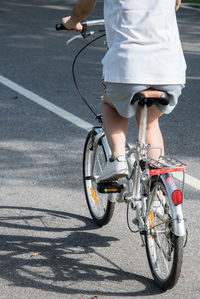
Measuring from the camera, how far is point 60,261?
4176 mm

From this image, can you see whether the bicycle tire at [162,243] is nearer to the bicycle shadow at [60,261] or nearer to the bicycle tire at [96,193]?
the bicycle shadow at [60,261]

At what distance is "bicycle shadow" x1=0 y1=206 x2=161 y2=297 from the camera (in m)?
3.86

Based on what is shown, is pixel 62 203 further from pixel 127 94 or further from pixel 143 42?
pixel 143 42

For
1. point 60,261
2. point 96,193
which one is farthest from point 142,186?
point 96,193

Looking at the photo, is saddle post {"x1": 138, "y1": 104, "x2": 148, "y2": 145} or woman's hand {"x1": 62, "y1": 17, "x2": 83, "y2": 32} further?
woman's hand {"x1": 62, "y1": 17, "x2": 83, "y2": 32}

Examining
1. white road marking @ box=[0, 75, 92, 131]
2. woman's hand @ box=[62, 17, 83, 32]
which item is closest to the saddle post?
woman's hand @ box=[62, 17, 83, 32]

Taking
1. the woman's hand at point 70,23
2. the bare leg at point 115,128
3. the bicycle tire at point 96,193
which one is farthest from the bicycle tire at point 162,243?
the woman's hand at point 70,23

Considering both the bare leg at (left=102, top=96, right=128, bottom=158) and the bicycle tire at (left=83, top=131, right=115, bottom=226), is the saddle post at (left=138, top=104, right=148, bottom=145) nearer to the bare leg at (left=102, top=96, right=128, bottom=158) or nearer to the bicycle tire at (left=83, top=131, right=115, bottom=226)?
the bare leg at (left=102, top=96, right=128, bottom=158)

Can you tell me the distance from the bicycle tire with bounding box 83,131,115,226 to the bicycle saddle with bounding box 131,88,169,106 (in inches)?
40.5

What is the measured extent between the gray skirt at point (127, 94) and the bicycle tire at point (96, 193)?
871mm

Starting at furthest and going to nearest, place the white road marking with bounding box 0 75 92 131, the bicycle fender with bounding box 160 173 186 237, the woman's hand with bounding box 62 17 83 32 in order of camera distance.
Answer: the white road marking with bounding box 0 75 92 131 → the woman's hand with bounding box 62 17 83 32 → the bicycle fender with bounding box 160 173 186 237

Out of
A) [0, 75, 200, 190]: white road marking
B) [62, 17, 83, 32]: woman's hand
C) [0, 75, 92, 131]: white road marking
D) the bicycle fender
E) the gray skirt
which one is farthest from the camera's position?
[0, 75, 92, 131]: white road marking

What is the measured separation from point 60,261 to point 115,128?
0.94 metres

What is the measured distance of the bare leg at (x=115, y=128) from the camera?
156 inches
